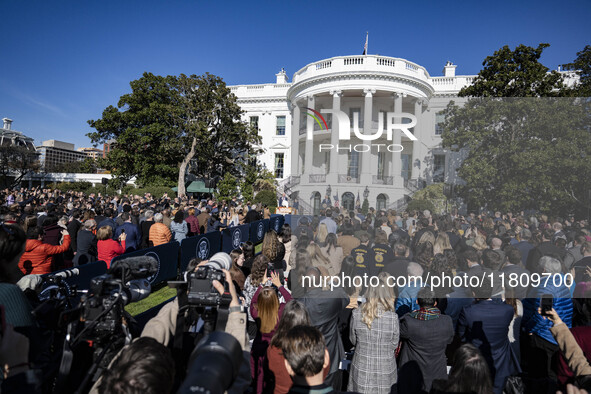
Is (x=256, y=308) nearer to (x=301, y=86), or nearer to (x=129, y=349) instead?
(x=129, y=349)

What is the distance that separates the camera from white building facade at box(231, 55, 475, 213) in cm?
1572

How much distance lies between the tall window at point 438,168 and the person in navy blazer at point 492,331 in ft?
16.0

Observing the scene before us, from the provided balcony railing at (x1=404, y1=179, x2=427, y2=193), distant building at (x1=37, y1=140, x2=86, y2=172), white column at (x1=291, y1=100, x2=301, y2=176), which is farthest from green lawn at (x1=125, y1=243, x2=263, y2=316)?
distant building at (x1=37, y1=140, x2=86, y2=172)

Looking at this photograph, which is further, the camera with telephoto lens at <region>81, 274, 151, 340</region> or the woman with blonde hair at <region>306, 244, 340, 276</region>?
the woman with blonde hair at <region>306, 244, 340, 276</region>

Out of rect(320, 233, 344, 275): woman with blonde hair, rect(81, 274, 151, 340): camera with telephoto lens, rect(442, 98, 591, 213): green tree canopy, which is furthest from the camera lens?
rect(442, 98, 591, 213): green tree canopy

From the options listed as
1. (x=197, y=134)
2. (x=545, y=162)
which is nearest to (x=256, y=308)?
(x=545, y=162)

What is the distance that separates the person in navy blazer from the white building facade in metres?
7.21

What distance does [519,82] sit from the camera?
13.2 m

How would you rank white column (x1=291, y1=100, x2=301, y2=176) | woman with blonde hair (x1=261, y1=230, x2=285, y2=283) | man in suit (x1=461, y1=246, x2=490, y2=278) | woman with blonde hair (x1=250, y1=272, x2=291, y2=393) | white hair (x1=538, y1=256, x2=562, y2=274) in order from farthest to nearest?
white column (x1=291, y1=100, x2=301, y2=176)
woman with blonde hair (x1=261, y1=230, x2=285, y2=283)
man in suit (x1=461, y1=246, x2=490, y2=278)
white hair (x1=538, y1=256, x2=562, y2=274)
woman with blonde hair (x1=250, y1=272, x2=291, y2=393)

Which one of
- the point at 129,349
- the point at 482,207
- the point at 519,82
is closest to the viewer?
the point at 129,349

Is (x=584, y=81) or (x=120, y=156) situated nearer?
(x=584, y=81)

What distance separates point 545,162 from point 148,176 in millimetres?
29383

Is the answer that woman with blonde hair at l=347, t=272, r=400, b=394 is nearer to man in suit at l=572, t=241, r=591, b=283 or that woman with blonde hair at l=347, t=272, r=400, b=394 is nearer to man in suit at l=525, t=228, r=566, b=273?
man in suit at l=572, t=241, r=591, b=283

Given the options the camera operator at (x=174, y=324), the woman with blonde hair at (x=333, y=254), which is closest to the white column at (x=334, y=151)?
the woman with blonde hair at (x=333, y=254)
